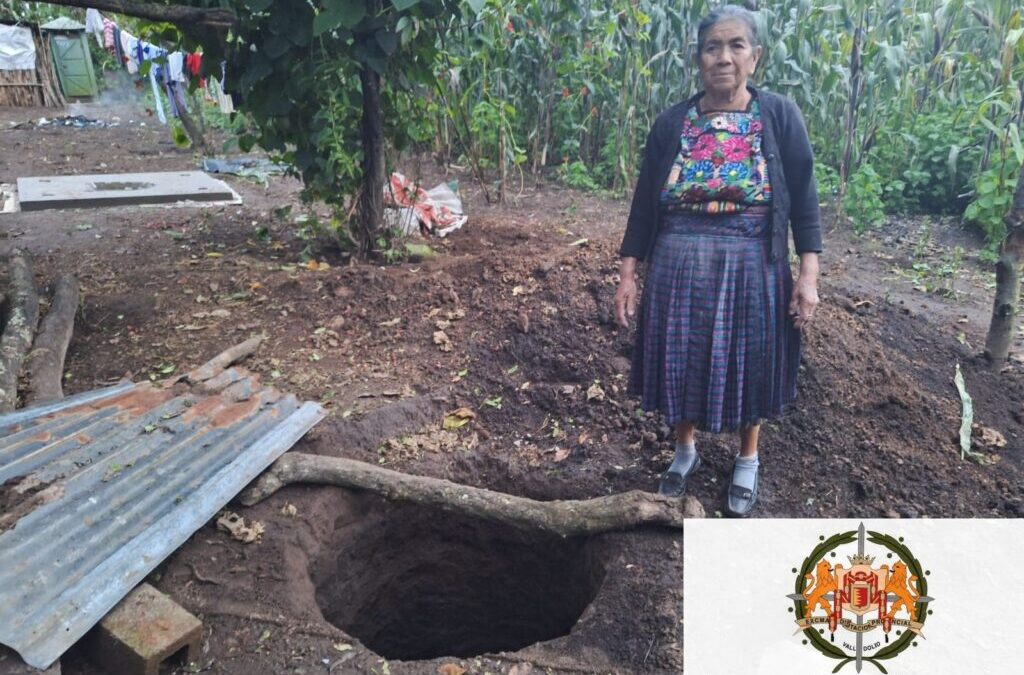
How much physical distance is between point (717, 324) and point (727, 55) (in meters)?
0.81

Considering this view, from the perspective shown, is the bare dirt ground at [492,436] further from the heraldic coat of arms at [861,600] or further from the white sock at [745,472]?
the heraldic coat of arms at [861,600]

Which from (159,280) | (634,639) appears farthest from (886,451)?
(159,280)

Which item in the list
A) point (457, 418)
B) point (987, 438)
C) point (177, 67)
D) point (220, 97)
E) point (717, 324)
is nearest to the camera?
point (717, 324)

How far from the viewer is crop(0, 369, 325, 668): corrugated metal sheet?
6.54 ft

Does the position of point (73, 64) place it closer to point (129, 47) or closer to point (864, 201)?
point (129, 47)

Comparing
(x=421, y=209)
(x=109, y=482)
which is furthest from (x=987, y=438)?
(x=421, y=209)

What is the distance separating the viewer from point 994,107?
21.5 feet

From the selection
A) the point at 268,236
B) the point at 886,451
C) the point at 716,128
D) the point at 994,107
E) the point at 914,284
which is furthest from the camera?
the point at 994,107

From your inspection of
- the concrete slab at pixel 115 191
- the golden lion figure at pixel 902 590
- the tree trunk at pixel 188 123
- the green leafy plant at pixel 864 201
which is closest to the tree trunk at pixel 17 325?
the concrete slab at pixel 115 191

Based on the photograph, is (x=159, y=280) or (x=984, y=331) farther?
(x=159, y=280)

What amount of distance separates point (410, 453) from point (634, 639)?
131 centimetres

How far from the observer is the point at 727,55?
6.98ft

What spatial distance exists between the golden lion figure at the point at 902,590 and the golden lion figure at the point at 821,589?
136 millimetres

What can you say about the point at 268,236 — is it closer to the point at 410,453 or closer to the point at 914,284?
the point at 410,453
